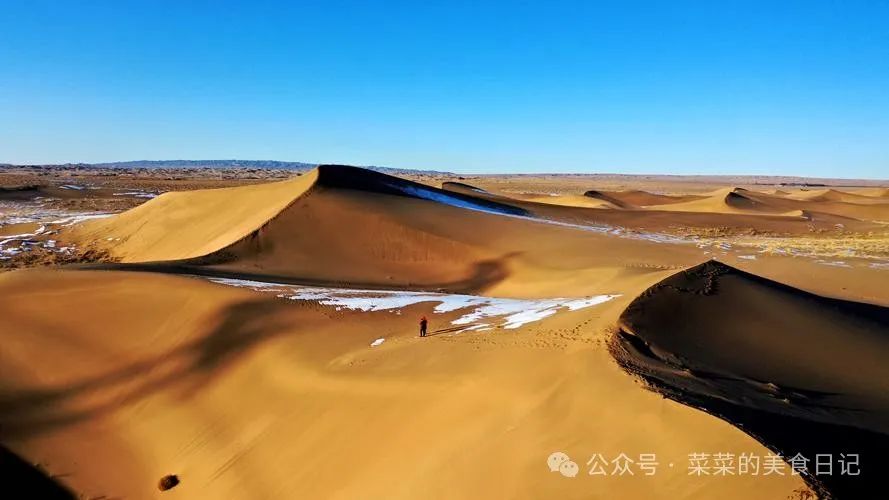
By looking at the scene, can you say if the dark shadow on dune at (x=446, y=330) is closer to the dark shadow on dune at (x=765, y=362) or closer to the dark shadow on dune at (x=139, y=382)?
the dark shadow on dune at (x=139, y=382)

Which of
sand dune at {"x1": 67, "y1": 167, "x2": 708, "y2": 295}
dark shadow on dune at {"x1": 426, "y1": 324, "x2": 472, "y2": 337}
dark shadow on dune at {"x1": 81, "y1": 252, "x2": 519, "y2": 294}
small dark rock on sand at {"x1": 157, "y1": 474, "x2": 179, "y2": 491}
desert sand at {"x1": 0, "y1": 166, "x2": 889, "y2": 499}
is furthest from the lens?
sand dune at {"x1": 67, "y1": 167, "x2": 708, "y2": 295}

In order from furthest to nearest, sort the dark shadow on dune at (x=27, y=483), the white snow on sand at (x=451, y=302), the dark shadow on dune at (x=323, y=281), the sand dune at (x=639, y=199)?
the sand dune at (x=639, y=199) → the dark shadow on dune at (x=323, y=281) → the white snow on sand at (x=451, y=302) → the dark shadow on dune at (x=27, y=483)

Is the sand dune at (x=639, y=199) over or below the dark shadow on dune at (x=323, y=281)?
over

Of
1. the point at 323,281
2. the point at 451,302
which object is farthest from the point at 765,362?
the point at 323,281

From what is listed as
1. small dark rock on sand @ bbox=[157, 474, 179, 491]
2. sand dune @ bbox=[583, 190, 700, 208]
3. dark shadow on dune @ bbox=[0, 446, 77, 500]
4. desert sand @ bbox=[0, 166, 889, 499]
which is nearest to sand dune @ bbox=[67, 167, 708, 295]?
desert sand @ bbox=[0, 166, 889, 499]

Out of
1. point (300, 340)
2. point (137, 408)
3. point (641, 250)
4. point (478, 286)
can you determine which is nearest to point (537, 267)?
point (478, 286)

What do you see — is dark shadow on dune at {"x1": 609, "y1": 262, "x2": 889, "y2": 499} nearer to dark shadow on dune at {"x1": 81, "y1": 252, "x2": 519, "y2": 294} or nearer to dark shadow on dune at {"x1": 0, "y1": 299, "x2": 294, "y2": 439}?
dark shadow on dune at {"x1": 0, "y1": 299, "x2": 294, "y2": 439}

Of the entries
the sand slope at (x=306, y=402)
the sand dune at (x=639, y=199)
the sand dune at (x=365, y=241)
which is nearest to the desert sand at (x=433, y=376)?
the sand slope at (x=306, y=402)
